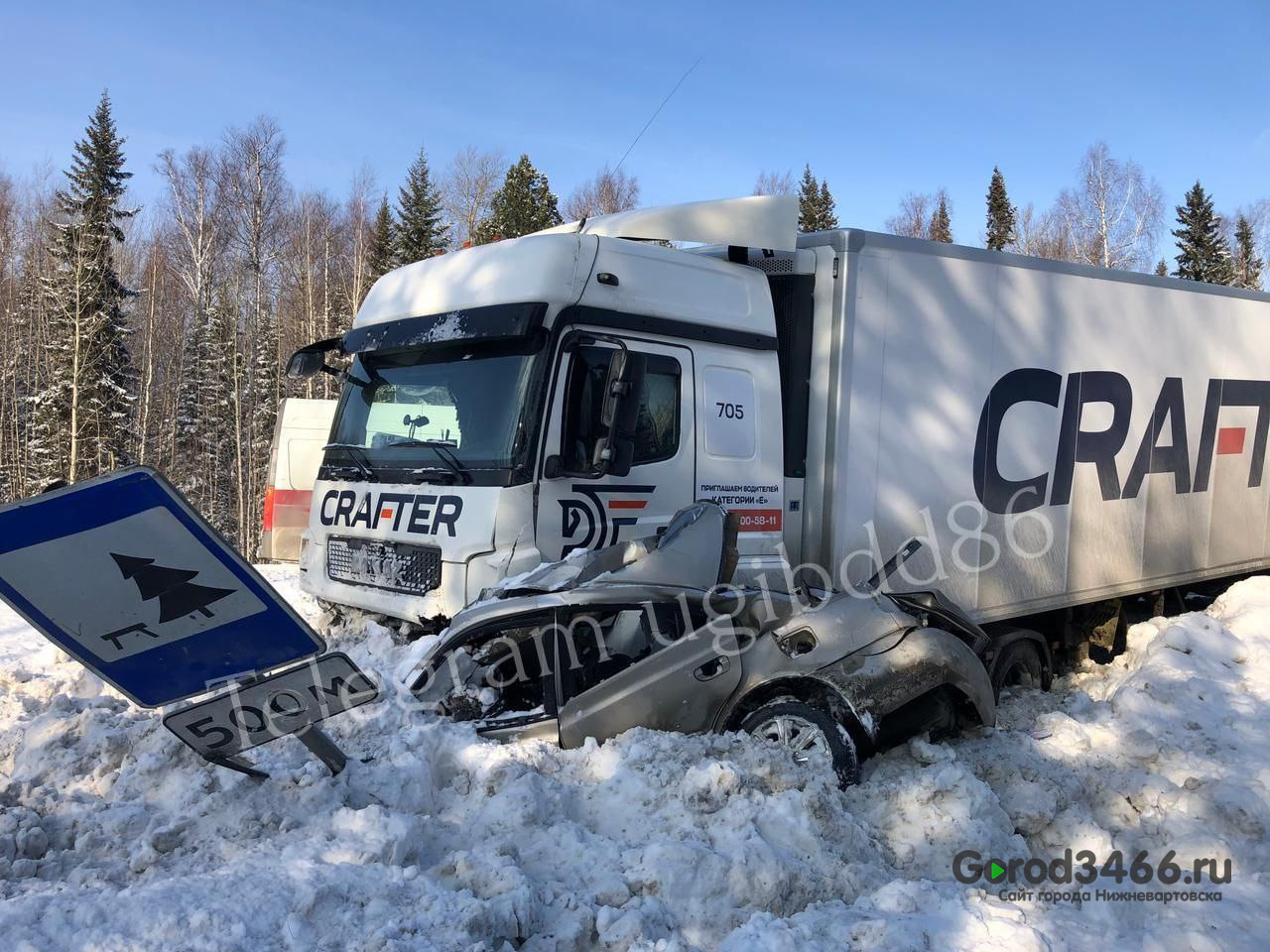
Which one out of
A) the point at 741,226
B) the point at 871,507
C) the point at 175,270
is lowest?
the point at 871,507

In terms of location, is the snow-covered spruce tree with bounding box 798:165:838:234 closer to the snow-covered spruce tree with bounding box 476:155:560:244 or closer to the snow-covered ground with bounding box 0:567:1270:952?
the snow-covered spruce tree with bounding box 476:155:560:244

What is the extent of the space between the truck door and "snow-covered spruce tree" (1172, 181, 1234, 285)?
4389cm

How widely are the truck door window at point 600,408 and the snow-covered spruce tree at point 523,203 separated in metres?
29.3

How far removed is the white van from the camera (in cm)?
1045

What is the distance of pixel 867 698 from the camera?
12.8 ft

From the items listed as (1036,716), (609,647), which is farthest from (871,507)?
(609,647)

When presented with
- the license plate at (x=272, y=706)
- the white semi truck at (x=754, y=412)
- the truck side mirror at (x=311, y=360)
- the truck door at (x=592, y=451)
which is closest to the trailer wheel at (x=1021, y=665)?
the white semi truck at (x=754, y=412)

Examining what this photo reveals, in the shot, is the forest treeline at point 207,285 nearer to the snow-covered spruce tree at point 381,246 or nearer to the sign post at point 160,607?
the snow-covered spruce tree at point 381,246

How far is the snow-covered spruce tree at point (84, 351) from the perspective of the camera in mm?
27766

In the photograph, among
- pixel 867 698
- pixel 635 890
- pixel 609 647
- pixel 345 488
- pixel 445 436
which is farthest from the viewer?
pixel 345 488

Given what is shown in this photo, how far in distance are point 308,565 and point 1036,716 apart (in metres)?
4.67

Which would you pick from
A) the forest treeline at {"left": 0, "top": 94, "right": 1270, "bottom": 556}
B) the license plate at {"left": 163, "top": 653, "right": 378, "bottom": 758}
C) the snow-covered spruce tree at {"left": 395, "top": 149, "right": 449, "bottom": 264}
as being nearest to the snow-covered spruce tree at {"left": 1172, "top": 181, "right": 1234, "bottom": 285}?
the forest treeline at {"left": 0, "top": 94, "right": 1270, "bottom": 556}

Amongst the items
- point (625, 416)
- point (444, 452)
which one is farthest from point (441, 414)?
point (625, 416)

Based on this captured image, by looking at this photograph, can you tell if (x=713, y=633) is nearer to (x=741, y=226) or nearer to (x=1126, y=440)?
(x=741, y=226)
